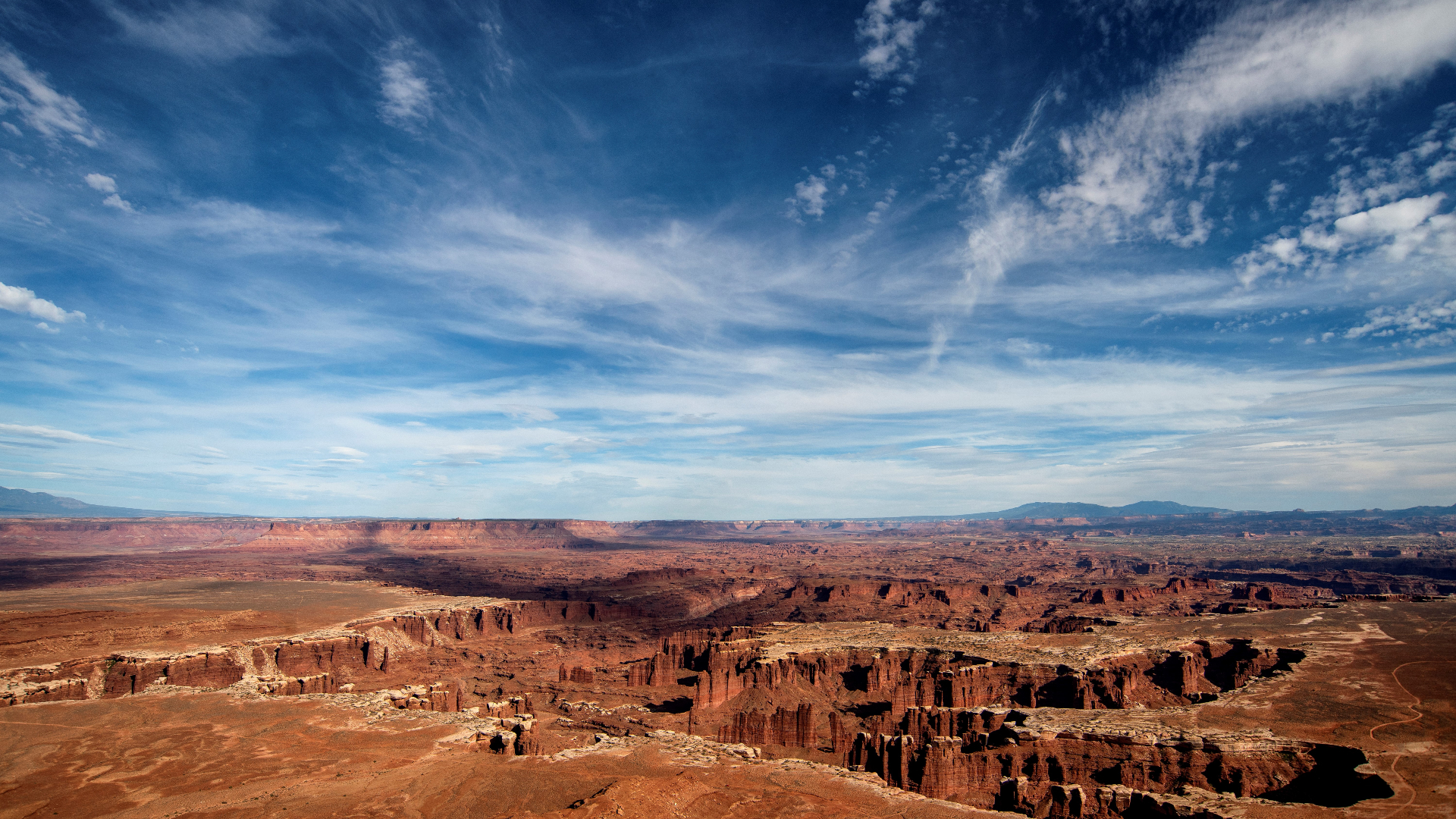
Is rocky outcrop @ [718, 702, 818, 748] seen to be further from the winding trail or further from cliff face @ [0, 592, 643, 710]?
the winding trail

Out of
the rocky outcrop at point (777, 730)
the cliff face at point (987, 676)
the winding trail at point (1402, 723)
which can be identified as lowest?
the rocky outcrop at point (777, 730)

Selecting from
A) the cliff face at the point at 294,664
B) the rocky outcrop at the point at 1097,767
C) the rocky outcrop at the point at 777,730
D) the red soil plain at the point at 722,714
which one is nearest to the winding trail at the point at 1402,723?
the red soil plain at the point at 722,714

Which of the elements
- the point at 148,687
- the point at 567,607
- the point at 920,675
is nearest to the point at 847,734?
the point at 920,675

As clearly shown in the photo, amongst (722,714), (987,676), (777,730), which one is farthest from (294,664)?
(987,676)

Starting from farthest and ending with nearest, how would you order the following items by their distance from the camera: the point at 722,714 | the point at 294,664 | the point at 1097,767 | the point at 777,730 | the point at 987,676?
the point at 294,664
the point at 987,676
the point at 722,714
the point at 777,730
the point at 1097,767

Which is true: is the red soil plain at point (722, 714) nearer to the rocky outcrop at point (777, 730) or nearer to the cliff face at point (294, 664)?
the rocky outcrop at point (777, 730)

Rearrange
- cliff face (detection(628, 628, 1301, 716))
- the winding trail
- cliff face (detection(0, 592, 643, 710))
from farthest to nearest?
cliff face (detection(0, 592, 643, 710)) → cliff face (detection(628, 628, 1301, 716)) → the winding trail

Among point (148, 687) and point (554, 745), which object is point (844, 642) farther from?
point (148, 687)

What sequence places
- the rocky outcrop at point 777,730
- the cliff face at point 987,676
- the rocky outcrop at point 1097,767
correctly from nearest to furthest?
the rocky outcrop at point 1097,767, the rocky outcrop at point 777,730, the cliff face at point 987,676

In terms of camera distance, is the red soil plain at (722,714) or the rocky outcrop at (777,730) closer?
the red soil plain at (722,714)

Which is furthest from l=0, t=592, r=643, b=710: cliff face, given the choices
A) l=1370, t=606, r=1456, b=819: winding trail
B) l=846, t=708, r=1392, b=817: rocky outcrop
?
l=1370, t=606, r=1456, b=819: winding trail

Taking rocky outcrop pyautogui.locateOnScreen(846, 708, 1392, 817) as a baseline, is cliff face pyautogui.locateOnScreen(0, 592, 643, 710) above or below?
below

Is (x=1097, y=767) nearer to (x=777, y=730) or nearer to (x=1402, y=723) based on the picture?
(x=1402, y=723)
